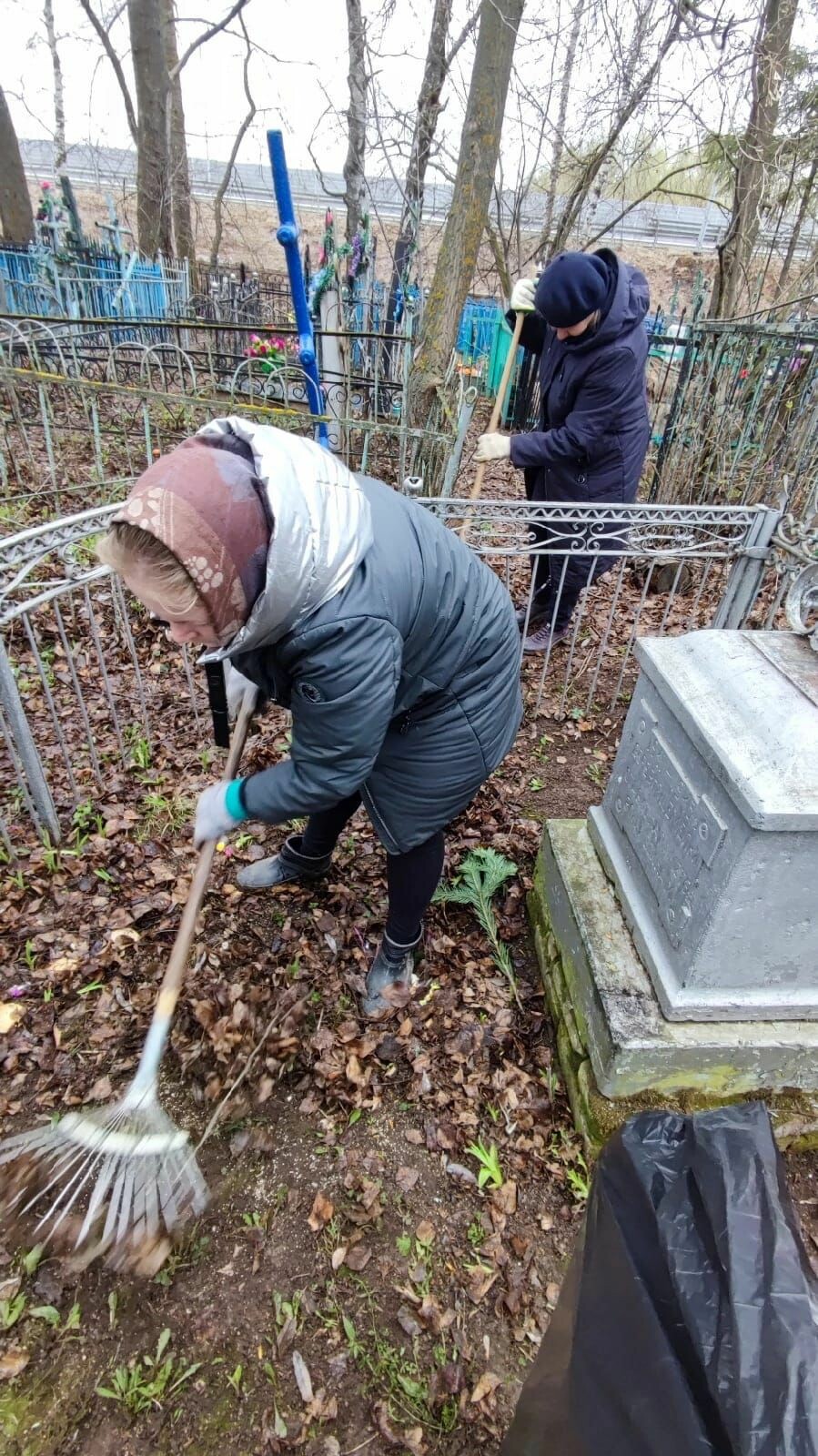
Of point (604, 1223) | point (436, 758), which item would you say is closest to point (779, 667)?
point (436, 758)

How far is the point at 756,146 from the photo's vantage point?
6453 millimetres

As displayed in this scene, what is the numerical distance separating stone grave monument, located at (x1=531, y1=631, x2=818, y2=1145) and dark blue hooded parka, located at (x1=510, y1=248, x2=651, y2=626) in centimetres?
166

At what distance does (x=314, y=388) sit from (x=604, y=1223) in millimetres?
5072

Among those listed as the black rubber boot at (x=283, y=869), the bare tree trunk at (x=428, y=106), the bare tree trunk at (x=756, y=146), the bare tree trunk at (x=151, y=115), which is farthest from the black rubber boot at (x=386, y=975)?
the bare tree trunk at (x=151, y=115)

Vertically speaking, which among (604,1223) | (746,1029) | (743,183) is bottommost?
(746,1029)

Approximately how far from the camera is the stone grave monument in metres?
1.64

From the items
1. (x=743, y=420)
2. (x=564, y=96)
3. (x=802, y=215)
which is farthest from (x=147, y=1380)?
(x=564, y=96)

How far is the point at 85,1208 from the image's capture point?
6.10 feet

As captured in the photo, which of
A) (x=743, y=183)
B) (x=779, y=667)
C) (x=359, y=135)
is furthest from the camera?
(x=359, y=135)

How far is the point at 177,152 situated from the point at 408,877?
15023mm

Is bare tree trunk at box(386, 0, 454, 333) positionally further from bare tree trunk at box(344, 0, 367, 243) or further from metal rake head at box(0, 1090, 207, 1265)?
metal rake head at box(0, 1090, 207, 1265)

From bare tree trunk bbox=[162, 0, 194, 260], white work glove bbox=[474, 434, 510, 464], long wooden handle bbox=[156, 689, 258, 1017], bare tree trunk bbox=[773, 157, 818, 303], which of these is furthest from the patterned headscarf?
bare tree trunk bbox=[162, 0, 194, 260]

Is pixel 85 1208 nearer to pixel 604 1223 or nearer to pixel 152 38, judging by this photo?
pixel 604 1223

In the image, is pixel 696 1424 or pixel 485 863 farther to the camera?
pixel 485 863
